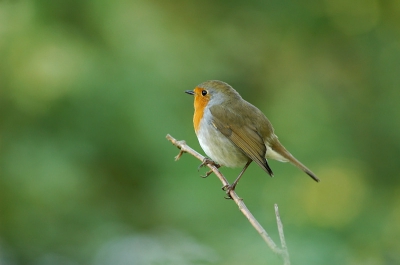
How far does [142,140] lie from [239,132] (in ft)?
4.77

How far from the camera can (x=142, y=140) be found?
5137 millimetres

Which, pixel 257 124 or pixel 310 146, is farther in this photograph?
pixel 310 146

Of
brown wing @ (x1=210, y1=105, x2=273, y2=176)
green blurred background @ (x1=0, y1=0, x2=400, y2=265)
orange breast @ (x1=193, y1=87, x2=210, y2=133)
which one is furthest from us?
green blurred background @ (x1=0, y1=0, x2=400, y2=265)

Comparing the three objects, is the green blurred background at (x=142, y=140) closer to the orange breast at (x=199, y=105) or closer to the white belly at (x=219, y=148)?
the white belly at (x=219, y=148)

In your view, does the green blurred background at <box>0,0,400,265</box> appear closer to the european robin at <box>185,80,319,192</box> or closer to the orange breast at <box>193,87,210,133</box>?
the european robin at <box>185,80,319,192</box>

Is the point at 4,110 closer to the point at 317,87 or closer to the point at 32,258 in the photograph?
the point at 32,258

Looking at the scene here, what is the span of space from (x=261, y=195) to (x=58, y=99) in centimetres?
188

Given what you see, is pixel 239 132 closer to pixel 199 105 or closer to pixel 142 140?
pixel 199 105

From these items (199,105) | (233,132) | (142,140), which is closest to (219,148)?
(233,132)

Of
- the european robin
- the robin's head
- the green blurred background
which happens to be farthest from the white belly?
the green blurred background

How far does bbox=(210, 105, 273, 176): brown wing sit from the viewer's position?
3773 millimetres

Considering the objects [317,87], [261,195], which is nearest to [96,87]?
[261,195]

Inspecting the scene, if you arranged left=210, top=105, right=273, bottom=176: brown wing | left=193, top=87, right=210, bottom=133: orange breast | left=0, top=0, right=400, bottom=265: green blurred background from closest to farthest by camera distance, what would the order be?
left=210, top=105, right=273, bottom=176: brown wing
left=193, top=87, right=210, bottom=133: orange breast
left=0, top=0, right=400, bottom=265: green blurred background

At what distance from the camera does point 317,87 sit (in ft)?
20.4
